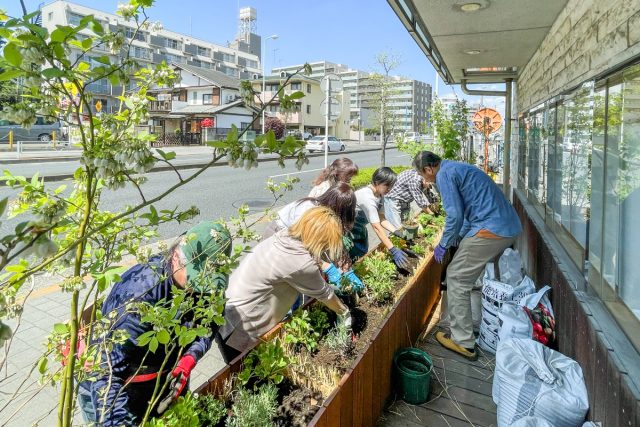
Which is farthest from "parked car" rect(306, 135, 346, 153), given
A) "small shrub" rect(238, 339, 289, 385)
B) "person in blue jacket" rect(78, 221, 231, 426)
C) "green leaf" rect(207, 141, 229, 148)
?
"green leaf" rect(207, 141, 229, 148)

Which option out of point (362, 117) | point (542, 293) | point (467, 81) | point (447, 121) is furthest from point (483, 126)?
point (362, 117)

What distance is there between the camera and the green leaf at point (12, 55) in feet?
2.89

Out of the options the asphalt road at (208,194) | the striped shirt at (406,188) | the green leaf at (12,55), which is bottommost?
the asphalt road at (208,194)

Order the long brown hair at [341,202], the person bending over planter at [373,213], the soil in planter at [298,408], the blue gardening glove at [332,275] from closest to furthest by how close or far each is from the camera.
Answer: the soil in planter at [298,408] < the long brown hair at [341,202] < the blue gardening glove at [332,275] < the person bending over planter at [373,213]

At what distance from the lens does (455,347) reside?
11.6 feet

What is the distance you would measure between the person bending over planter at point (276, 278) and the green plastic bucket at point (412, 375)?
0.85 metres

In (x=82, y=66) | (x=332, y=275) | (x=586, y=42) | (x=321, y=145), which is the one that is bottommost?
(x=332, y=275)

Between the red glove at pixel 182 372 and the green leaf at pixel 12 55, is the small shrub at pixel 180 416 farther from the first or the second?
the green leaf at pixel 12 55

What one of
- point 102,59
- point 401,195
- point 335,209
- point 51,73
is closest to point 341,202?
point 335,209

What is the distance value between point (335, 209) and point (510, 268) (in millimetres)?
2046

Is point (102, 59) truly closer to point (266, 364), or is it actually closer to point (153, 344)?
point (153, 344)

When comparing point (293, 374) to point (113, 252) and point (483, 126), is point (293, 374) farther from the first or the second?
point (483, 126)

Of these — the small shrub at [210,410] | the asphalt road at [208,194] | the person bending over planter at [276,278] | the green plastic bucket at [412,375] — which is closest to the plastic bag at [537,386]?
the green plastic bucket at [412,375]

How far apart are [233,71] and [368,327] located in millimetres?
83476
